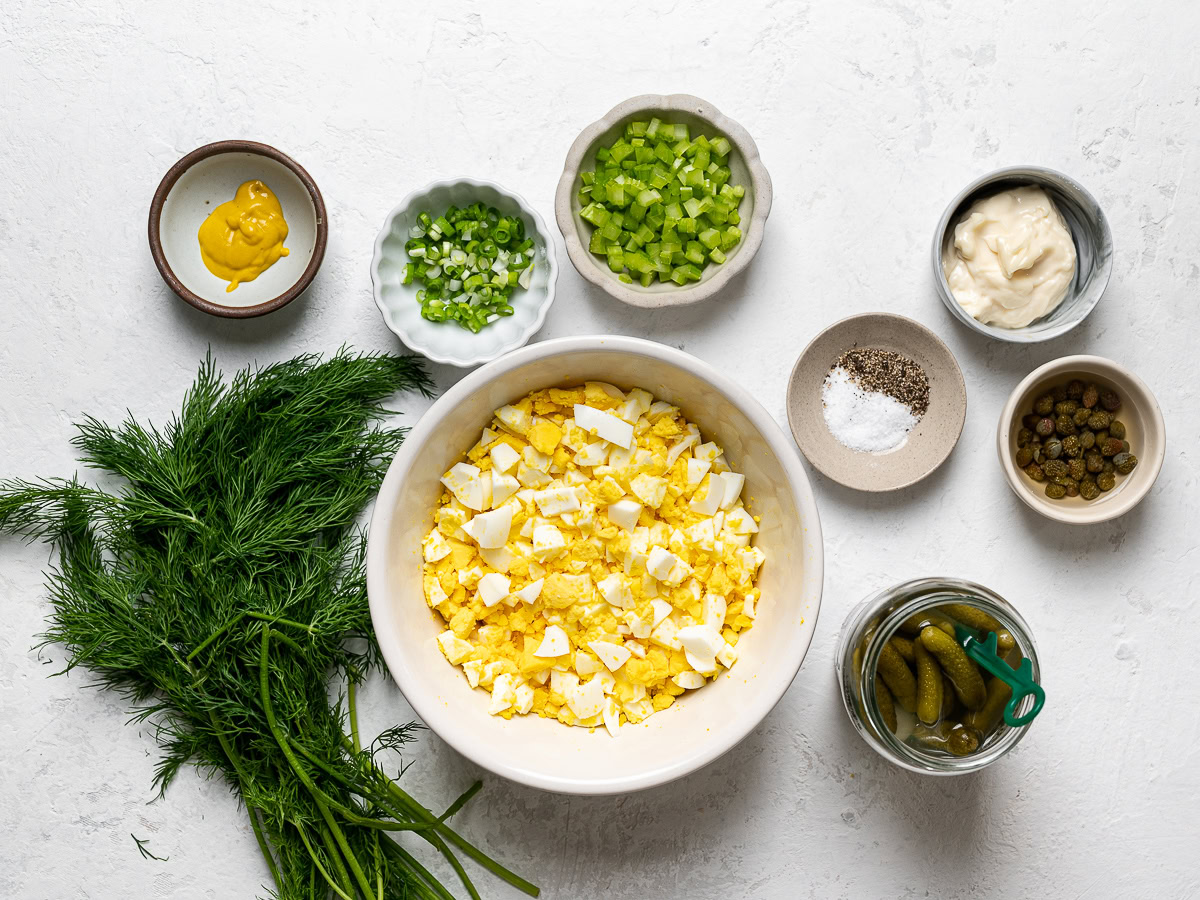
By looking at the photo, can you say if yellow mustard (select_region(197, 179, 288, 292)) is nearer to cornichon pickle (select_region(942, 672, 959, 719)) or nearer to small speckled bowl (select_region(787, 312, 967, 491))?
small speckled bowl (select_region(787, 312, 967, 491))

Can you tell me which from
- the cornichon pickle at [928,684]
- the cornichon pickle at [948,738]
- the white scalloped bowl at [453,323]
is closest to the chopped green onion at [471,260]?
the white scalloped bowl at [453,323]

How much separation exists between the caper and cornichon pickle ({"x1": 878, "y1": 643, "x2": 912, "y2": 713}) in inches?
30.7

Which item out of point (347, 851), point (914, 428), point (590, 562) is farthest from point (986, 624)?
point (347, 851)

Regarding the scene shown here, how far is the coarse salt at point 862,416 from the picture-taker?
6.94ft

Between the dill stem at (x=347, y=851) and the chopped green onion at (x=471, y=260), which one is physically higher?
the chopped green onion at (x=471, y=260)

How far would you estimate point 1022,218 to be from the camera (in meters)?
2.07

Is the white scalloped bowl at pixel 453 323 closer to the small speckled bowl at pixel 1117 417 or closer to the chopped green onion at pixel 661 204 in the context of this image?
the chopped green onion at pixel 661 204

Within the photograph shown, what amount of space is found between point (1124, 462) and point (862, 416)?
0.61 m

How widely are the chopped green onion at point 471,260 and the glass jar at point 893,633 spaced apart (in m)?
1.07

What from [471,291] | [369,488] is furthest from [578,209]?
[369,488]

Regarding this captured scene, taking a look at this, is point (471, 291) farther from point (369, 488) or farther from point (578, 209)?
point (369, 488)

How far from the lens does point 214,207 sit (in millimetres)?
2113

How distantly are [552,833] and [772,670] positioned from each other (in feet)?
2.58

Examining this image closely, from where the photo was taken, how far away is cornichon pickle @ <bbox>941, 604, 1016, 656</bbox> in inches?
69.8
